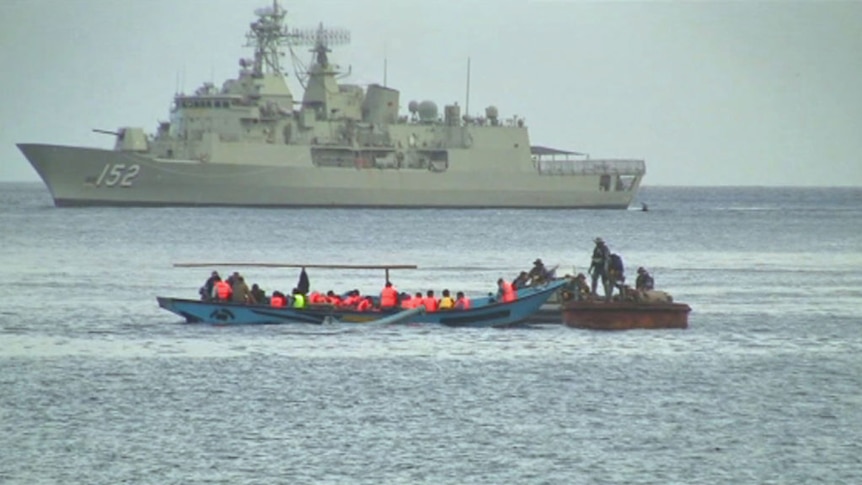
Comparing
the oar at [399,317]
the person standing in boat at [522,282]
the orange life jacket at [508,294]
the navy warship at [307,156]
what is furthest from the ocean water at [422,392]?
the navy warship at [307,156]

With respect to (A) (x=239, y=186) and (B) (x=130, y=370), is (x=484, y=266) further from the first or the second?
(A) (x=239, y=186)

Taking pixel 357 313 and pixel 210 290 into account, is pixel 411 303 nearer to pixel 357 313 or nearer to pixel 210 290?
pixel 357 313

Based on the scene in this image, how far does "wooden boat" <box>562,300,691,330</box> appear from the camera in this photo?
4491cm

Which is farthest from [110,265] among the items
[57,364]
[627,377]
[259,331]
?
[627,377]

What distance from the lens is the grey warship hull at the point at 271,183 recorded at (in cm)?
11431

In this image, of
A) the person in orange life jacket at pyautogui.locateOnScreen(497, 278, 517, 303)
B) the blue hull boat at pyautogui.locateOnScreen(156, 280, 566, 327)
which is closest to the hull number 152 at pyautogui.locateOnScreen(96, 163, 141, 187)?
the blue hull boat at pyautogui.locateOnScreen(156, 280, 566, 327)

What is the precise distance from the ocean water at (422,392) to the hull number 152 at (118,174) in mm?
46595

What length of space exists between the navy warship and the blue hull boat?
65.6m

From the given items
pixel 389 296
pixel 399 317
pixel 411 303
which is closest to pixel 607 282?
pixel 411 303

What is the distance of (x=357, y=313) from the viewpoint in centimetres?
4644

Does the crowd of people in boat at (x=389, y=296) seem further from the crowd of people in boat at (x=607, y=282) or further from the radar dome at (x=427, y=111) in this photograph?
the radar dome at (x=427, y=111)

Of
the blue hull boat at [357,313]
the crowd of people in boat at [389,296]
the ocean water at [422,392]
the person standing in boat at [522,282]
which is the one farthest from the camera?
the person standing in boat at [522,282]

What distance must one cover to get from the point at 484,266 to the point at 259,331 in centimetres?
2867

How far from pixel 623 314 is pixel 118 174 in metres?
74.5
